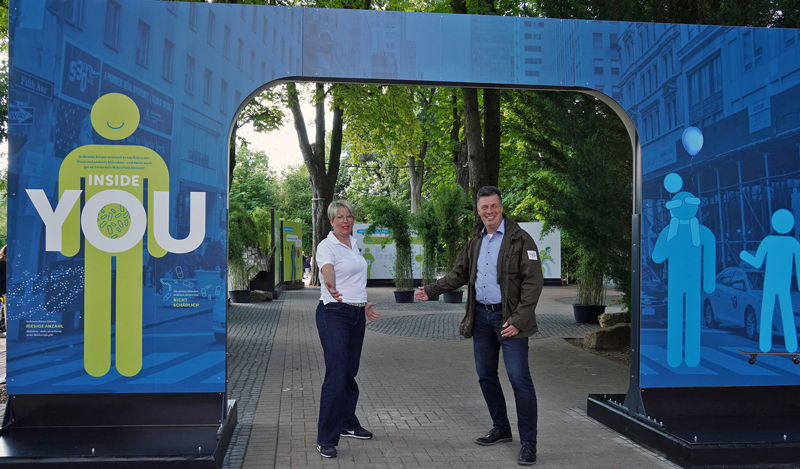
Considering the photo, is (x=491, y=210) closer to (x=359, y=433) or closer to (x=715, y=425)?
(x=359, y=433)

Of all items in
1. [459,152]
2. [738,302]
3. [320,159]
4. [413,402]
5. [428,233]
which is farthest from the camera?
[320,159]

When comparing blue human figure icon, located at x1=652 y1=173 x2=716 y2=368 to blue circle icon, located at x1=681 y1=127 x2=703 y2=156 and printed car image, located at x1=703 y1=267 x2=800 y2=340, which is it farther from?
blue circle icon, located at x1=681 y1=127 x2=703 y2=156

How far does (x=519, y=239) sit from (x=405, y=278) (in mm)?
16415

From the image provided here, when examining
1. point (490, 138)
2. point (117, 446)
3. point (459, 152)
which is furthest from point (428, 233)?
point (117, 446)

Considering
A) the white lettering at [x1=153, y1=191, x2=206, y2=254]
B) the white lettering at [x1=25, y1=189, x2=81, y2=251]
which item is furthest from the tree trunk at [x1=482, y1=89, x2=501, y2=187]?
the white lettering at [x1=25, y1=189, x2=81, y2=251]

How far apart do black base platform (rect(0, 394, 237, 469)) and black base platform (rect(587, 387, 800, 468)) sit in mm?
3125

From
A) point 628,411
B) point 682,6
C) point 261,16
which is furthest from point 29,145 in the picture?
point 682,6

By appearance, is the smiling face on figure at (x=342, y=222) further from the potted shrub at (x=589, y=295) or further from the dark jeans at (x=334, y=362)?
the potted shrub at (x=589, y=295)

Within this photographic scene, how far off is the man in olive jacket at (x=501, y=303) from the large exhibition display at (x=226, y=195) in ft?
3.43

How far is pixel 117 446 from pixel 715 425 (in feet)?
14.3

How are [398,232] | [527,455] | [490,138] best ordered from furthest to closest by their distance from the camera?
1. [398,232]
2. [490,138]
3. [527,455]

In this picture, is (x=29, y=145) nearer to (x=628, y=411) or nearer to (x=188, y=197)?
(x=188, y=197)

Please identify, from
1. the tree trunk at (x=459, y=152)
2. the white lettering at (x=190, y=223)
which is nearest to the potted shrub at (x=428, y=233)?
the tree trunk at (x=459, y=152)

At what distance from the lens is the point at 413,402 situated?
6.76 metres
